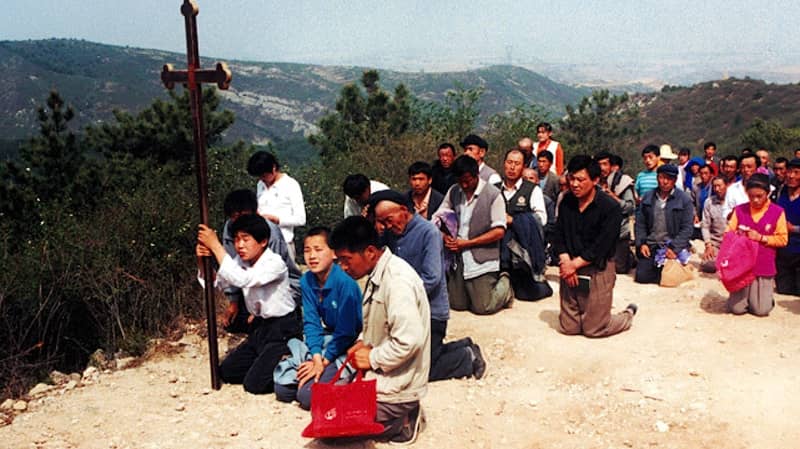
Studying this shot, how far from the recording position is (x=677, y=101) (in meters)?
Answer: 58.8

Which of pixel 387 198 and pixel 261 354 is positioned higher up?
pixel 387 198

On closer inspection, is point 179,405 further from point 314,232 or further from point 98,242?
Answer: point 98,242

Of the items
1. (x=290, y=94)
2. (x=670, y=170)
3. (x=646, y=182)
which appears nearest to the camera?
(x=670, y=170)

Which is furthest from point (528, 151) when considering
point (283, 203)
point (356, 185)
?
point (283, 203)

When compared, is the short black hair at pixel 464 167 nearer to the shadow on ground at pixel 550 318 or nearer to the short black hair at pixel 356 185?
the short black hair at pixel 356 185

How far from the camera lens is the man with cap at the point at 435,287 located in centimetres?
498

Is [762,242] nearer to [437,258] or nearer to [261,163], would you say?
[437,258]

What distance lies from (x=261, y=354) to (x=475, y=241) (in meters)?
2.59

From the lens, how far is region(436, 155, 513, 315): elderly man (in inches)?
258

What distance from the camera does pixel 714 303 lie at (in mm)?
6797

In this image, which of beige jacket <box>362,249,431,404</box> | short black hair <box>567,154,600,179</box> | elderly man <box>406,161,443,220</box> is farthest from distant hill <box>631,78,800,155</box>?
beige jacket <box>362,249,431,404</box>

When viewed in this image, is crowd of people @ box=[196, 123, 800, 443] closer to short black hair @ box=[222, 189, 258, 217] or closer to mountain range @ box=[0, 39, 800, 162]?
short black hair @ box=[222, 189, 258, 217]

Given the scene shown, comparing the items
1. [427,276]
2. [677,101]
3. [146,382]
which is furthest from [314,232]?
[677,101]

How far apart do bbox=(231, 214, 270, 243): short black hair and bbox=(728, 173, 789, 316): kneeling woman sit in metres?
4.61
